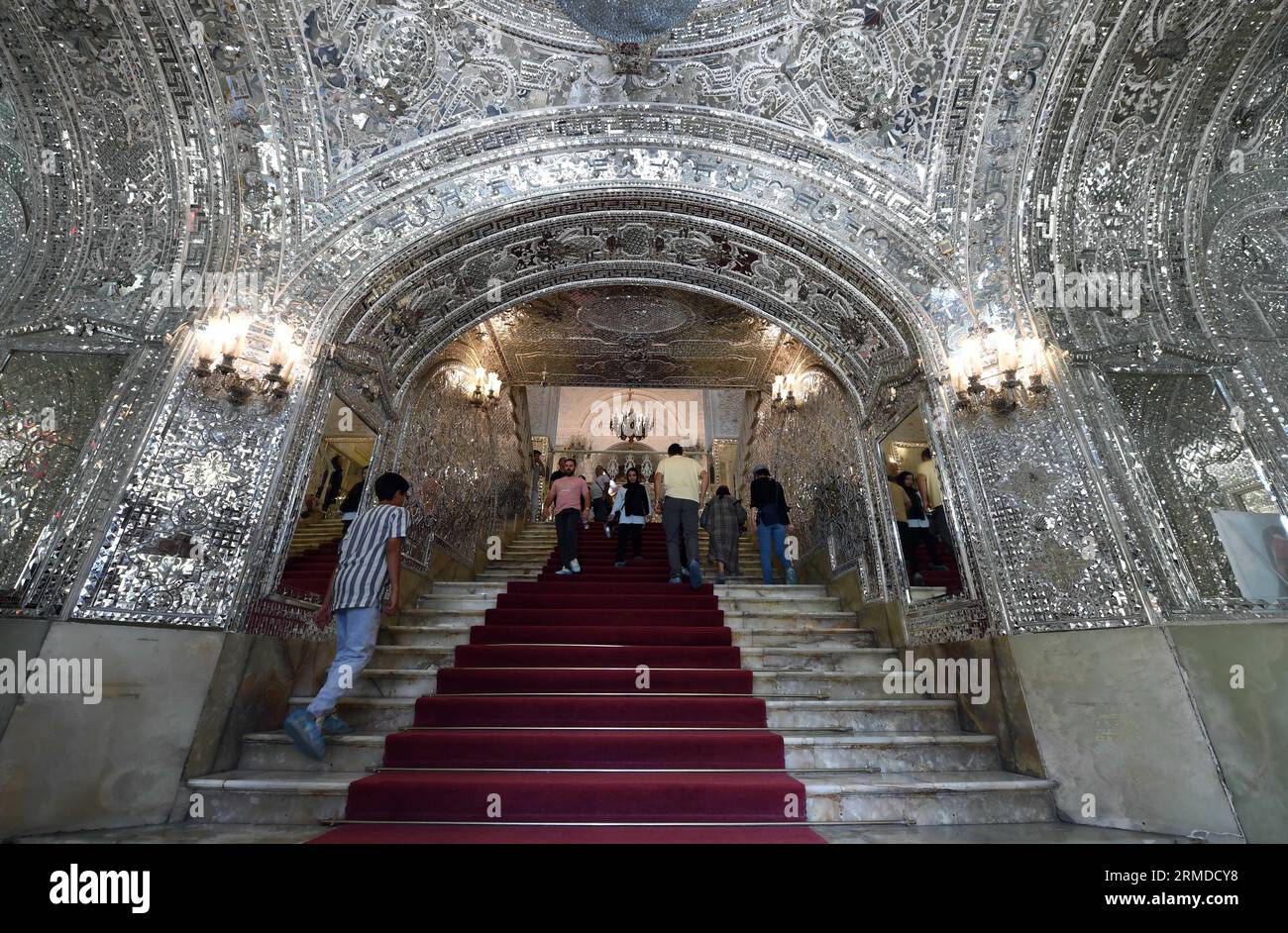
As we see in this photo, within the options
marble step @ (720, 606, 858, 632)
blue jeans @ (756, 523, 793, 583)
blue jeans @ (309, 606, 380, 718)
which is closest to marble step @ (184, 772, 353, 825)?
blue jeans @ (309, 606, 380, 718)

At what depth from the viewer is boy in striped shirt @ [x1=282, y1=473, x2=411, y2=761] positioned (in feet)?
10.1

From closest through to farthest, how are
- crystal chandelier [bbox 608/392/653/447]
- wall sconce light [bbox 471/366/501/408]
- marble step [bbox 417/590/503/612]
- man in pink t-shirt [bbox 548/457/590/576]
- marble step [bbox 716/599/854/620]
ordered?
marble step [bbox 716/599/854/620]
marble step [bbox 417/590/503/612]
man in pink t-shirt [bbox 548/457/590/576]
wall sconce light [bbox 471/366/501/408]
crystal chandelier [bbox 608/392/653/447]

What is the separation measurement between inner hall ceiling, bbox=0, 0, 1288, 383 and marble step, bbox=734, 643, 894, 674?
8.65ft

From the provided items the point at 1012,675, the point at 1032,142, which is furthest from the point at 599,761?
the point at 1032,142

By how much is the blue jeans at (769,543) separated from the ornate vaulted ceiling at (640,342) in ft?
7.51

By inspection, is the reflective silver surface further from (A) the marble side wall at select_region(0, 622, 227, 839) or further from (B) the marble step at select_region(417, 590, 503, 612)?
(B) the marble step at select_region(417, 590, 503, 612)

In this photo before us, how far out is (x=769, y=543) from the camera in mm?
6402

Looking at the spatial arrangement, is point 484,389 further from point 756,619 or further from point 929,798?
point 929,798

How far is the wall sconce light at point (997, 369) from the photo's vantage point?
3.92 m

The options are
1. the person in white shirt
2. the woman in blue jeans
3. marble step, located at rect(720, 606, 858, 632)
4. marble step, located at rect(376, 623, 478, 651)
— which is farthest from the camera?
the person in white shirt

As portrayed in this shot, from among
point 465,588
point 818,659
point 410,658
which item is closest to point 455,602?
point 465,588

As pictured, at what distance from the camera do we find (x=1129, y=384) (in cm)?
392

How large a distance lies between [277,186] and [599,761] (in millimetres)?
4865

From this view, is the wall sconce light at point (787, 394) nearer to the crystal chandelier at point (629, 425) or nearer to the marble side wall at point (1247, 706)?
the marble side wall at point (1247, 706)
